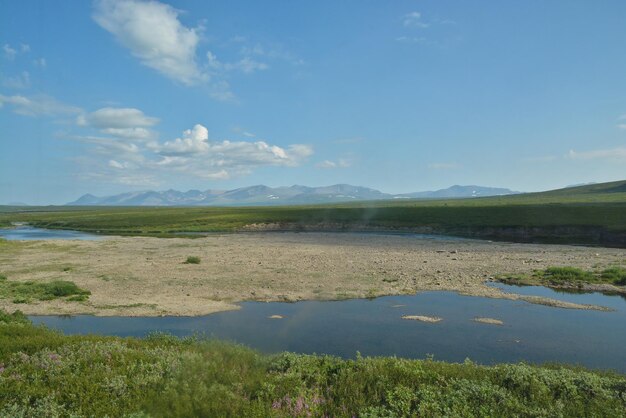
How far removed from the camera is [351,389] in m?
11.2

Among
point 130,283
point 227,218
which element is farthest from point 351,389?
point 227,218

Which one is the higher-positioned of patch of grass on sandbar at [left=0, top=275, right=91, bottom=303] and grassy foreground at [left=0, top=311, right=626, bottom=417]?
grassy foreground at [left=0, top=311, right=626, bottom=417]

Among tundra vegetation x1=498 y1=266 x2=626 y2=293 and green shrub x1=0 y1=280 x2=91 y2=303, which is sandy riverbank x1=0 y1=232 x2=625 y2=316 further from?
tundra vegetation x1=498 y1=266 x2=626 y2=293

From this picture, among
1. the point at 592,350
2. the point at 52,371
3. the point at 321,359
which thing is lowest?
the point at 592,350

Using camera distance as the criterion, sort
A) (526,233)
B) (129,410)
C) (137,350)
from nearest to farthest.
Answer: (129,410), (137,350), (526,233)

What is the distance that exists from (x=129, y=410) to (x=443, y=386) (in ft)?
29.7

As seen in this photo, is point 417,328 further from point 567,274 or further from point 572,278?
point 567,274

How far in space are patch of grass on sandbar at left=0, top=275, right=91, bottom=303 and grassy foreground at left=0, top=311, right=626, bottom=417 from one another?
1991cm

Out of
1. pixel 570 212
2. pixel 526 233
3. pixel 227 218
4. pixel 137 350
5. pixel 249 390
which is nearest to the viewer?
pixel 249 390

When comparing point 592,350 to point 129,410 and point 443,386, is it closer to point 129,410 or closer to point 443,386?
point 443,386

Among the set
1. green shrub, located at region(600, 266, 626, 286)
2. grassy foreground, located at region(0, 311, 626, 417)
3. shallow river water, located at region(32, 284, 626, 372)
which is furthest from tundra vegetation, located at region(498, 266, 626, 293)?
grassy foreground, located at region(0, 311, 626, 417)

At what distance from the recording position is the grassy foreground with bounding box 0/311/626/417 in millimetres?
9852

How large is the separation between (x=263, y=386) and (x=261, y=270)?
3187cm

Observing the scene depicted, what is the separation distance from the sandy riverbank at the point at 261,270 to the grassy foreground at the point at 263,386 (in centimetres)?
1530
